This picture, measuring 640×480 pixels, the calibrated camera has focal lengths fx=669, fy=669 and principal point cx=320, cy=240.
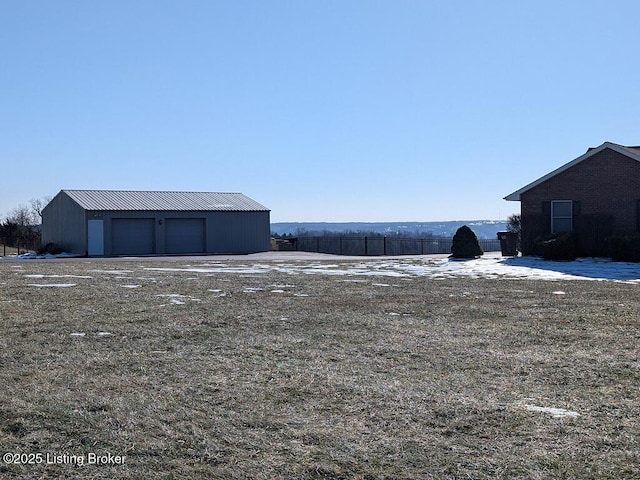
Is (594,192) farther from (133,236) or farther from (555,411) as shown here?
(133,236)

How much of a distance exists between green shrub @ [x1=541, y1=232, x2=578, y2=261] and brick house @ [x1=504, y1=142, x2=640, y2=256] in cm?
89

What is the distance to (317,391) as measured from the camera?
5.43 metres

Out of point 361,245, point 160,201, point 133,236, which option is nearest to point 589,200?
point 361,245

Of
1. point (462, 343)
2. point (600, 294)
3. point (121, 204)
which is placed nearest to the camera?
point (462, 343)

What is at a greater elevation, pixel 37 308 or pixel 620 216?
pixel 620 216

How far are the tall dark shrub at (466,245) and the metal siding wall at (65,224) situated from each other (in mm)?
20609

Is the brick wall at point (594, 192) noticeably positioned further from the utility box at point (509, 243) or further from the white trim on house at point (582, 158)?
the utility box at point (509, 243)

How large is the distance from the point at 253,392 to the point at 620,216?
2207 centimetres

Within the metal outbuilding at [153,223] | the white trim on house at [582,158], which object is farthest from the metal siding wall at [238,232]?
the white trim on house at [582,158]

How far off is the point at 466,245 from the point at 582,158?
5.61m

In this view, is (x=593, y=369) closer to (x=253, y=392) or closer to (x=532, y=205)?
(x=253, y=392)

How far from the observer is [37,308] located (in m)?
10.1

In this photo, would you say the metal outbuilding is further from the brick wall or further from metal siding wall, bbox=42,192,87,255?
the brick wall

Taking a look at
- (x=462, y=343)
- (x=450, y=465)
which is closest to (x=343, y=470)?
→ (x=450, y=465)
